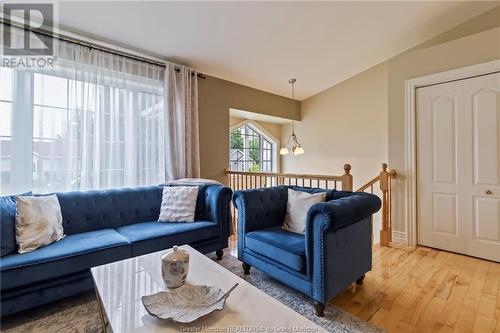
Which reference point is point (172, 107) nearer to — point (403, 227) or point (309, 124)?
point (309, 124)

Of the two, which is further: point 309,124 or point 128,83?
point 309,124

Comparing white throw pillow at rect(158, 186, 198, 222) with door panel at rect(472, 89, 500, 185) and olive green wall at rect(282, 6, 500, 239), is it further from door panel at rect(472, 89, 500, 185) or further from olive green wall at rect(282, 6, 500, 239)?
door panel at rect(472, 89, 500, 185)

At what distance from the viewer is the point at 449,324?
170 centimetres

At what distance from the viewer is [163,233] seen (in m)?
2.32

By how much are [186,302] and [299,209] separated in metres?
1.42

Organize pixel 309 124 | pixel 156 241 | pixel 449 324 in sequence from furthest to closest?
pixel 309 124, pixel 156 241, pixel 449 324

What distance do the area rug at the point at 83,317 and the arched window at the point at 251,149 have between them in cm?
331

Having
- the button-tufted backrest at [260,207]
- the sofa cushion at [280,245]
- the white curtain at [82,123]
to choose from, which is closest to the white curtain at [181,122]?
the white curtain at [82,123]

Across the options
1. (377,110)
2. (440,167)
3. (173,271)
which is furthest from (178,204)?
(377,110)

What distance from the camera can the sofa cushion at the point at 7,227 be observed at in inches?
71.0

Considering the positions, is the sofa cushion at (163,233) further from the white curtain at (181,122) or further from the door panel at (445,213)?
the door panel at (445,213)

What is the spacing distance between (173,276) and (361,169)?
13.3 ft

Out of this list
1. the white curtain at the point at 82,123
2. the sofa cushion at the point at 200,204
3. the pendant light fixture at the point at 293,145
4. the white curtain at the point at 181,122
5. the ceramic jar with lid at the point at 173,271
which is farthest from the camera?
the pendant light fixture at the point at 293,145

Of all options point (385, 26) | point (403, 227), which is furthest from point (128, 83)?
point (403, 227)
